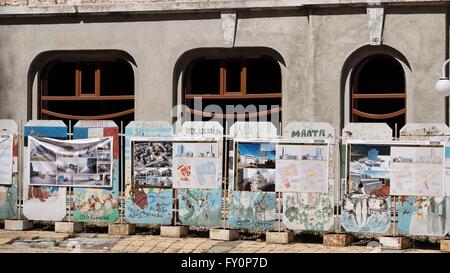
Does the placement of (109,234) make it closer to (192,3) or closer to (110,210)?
(110,210)

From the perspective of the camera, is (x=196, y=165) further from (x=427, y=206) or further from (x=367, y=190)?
(x=427, y=206)

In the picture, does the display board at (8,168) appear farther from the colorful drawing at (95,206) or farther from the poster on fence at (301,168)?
the poster on fence at (301,168)

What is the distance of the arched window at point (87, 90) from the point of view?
70.2ft

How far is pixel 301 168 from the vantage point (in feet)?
54.7

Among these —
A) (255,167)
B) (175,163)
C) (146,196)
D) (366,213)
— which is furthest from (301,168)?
(146,196)

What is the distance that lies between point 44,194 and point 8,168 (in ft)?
3.13

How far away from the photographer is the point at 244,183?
1703cm

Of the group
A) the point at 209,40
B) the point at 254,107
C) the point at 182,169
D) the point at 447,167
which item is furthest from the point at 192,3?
the point at 447,167

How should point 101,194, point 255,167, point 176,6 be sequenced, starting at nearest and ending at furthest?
point 255,167
point 101,194
point 176,6

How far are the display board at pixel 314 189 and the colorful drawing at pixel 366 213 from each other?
27cm

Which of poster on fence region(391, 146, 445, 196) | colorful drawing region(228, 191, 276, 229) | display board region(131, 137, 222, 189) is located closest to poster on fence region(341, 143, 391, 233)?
poster on fence region(391, 146, 445, 196)

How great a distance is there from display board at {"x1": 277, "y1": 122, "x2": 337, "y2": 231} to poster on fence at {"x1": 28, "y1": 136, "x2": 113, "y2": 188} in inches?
140

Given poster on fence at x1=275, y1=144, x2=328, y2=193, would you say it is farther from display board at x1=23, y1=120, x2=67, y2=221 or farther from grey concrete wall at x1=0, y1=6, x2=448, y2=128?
display board at x1=23, y1=120, x2=67, y2=221

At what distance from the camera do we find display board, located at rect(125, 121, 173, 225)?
17.5m
